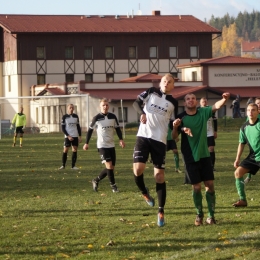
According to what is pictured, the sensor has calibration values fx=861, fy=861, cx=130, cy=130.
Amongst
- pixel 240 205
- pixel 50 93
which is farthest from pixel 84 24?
pixel 240 205

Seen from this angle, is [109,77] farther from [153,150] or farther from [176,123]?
[176,123]

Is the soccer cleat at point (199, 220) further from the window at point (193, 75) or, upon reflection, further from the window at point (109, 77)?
the window at point (109, 77)

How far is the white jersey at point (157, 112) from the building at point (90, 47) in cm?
7225

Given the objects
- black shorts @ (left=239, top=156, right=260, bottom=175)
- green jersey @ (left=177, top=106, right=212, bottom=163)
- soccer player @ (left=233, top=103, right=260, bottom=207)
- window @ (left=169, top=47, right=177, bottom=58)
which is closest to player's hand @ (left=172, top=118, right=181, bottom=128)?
green jersey @ (left=177, top=106, right=212, bottom=163)

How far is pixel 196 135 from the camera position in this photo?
38.5 feet

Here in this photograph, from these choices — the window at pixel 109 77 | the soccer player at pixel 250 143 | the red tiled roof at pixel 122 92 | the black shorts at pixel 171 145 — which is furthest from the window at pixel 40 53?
the soccer player at pixel 250 143

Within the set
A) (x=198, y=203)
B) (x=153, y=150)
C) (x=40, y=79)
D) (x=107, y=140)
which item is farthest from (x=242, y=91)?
(x=198, y=203)

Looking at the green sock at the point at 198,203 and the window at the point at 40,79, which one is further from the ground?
the window at the point at 40,79

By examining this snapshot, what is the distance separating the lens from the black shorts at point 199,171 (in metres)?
11.8

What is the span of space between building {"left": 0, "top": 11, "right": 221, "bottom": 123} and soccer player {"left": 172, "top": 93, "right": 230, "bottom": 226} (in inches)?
2857

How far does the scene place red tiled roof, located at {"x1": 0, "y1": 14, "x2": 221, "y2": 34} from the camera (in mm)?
86062

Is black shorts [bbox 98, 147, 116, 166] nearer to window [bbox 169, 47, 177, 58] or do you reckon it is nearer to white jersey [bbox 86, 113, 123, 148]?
white jersey [bbox 86, 113, 123, 148]

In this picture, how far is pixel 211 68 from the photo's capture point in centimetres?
7712

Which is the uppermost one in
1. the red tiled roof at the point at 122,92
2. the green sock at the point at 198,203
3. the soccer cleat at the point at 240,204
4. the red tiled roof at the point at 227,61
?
the red tiled roof at the point at 227,61
